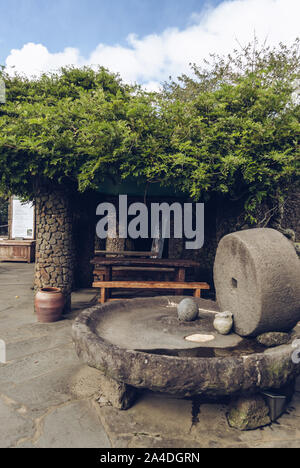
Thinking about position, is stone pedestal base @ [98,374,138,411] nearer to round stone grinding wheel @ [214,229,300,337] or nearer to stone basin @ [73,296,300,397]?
stone basin @ [73,296,300,397]

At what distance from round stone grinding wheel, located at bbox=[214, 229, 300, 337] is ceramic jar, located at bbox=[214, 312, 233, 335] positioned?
67 millimetres

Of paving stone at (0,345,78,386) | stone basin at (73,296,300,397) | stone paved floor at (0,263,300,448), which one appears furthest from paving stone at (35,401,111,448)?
paving stone at (0,345,78,386)

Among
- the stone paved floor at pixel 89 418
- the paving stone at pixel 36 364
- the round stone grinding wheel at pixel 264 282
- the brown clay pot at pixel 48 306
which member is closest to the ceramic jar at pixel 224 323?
the round stone grinding wheel at pixel 264 282

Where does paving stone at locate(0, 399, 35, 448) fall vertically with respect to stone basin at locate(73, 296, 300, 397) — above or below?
below

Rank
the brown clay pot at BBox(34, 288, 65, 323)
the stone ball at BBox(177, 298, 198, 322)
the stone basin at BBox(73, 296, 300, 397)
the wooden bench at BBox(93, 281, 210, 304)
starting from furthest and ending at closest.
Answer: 1. the wooden bench at BBox(93, 281, 210, 304)
2. the brown clay pot at BBox(34, 288, 65, 323)
3. the stone ball at BBox(177, 298, 198, 322)
4. the stone basin at BBox(73, 296, 300, 397)

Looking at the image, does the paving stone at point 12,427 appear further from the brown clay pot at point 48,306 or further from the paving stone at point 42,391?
the brown clay pot at point 48,306

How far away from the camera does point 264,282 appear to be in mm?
2900

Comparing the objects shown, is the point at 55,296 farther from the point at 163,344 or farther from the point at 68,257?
the point at 163,344

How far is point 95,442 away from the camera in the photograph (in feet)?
7.75

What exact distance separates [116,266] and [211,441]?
539 centimetres

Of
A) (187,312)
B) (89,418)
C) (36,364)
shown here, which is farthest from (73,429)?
(187,312)

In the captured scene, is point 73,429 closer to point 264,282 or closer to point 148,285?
point 264,282

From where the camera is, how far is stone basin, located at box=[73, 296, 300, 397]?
8.05 feet
